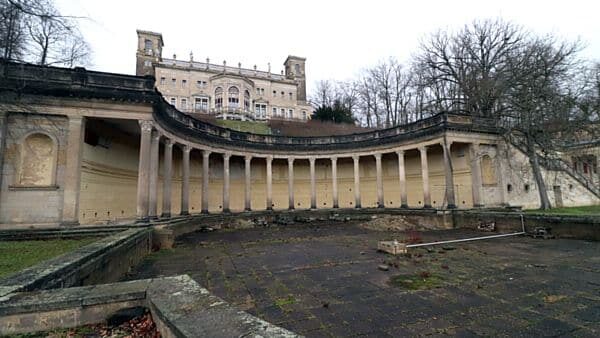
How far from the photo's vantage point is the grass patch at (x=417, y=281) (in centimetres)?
539

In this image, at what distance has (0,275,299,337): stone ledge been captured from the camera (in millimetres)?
2035

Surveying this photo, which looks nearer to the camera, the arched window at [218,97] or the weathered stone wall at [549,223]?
the weathered stone wall at [549,223]

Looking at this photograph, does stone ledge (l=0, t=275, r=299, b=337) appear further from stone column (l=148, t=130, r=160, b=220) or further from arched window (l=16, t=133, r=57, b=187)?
arched window (l=16, t=133, r=57, b=187)

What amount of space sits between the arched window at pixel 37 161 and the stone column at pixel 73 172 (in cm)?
64

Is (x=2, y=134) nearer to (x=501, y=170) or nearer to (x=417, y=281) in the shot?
(x=417, y=281)

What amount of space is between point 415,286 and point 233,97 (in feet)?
166

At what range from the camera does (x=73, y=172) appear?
1122 centimetres

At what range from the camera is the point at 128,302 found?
2973 millimetres

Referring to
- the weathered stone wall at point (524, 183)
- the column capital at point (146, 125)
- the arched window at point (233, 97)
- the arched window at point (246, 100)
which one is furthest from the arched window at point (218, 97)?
the weathered stone wall at point (524, 183)

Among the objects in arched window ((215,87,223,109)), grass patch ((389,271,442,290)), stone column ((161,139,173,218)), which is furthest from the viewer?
arched window ((215,87,223,109))

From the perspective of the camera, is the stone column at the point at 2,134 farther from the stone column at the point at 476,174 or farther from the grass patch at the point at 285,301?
the stone column at the point at 476,174

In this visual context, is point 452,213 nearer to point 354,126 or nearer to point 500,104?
point 500,104

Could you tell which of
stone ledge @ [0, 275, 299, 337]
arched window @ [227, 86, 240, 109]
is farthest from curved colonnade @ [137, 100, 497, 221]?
arched window @ [227, 86, 240, 109]

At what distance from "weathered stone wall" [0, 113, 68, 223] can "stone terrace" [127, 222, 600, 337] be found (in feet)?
19.0
